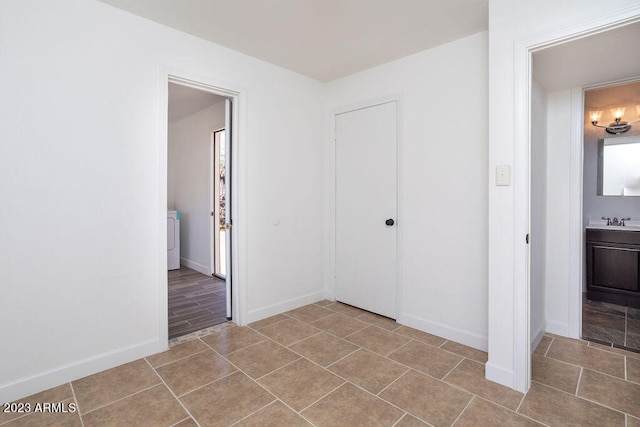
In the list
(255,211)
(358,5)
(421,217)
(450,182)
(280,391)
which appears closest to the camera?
(280,391)

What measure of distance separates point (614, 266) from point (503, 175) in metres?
2.70

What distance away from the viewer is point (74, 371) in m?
2.14

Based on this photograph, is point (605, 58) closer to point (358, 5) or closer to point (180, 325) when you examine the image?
point (358, 5)

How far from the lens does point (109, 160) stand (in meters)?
2.27

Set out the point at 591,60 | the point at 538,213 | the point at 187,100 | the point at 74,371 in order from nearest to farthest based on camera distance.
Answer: the point at 74,371
the point at 591,60
the point at 538,213
the point at 187,100

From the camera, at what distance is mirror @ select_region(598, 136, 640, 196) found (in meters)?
3.71

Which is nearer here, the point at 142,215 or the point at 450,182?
the point at 142,215

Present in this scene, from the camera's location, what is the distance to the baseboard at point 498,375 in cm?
207

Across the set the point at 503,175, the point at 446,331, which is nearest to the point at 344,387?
the point at 446,331

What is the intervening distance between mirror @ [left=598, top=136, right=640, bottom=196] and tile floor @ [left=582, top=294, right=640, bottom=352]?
4.38 ft

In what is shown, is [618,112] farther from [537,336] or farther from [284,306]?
[284,306]

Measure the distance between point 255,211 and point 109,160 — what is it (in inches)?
50.6

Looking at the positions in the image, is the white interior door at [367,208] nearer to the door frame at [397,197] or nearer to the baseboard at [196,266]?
the door frame at [397,197]

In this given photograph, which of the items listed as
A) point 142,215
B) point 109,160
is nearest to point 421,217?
point 142,215
